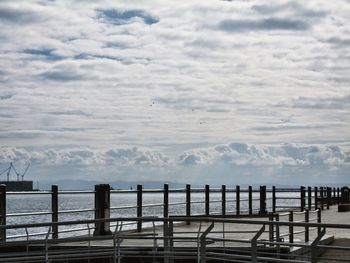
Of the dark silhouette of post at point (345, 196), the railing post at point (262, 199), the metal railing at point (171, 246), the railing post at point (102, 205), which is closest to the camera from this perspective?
the metal railing at point (171, 246)

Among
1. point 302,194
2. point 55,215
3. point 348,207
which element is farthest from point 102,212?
point 348,207

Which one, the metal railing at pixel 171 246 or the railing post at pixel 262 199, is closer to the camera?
the metal railing at pixel 171 246

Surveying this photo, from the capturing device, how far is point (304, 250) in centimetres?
1981

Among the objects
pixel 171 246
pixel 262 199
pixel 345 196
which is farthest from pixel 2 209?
pixel 345 196

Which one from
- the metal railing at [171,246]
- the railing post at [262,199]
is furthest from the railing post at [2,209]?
the railing post at [262,199]

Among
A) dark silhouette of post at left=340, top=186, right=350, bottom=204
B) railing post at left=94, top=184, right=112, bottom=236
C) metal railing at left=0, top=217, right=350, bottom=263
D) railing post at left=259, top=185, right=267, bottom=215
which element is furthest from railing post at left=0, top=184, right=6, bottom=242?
dark silhouette of post at left=340, top=186, right=350, bottom=204

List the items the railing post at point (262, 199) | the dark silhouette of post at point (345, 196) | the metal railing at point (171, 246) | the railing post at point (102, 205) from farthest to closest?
the dark silhouette of post at point (345, 196), the railing post at point (262, 199), the railing post at point (102, 205), the metal railing at point (171, 246)

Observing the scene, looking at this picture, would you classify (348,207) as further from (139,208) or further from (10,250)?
(10,250)

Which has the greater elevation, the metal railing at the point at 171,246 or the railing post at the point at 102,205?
the railing post at the point at 102,205

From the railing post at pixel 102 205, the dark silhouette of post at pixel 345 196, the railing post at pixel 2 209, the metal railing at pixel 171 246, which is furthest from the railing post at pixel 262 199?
the dark silhouette of post at pixel 345 196

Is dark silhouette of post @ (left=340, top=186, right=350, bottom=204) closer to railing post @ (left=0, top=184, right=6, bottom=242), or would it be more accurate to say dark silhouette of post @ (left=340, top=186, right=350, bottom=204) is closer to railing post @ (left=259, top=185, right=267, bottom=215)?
railing post @ (left=259, top=185, right=267, bottom=215)

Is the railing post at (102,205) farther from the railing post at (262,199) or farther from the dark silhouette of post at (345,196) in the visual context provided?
the dark silhouette of post at (345,196)

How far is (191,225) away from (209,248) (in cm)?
1032

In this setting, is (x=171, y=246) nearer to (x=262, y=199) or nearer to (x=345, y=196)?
(x=262, y=199)
